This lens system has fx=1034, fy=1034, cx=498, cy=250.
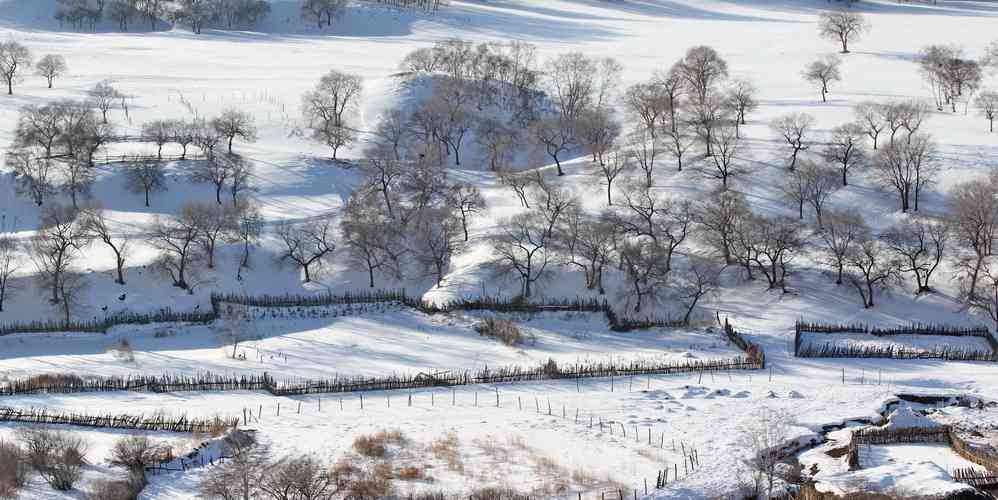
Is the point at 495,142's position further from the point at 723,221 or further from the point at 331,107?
the point at 723,221

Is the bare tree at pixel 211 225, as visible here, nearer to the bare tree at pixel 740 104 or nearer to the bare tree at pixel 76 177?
the bare tree at pixel 76 177

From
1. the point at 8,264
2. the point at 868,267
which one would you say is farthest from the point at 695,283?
the point at 8,264

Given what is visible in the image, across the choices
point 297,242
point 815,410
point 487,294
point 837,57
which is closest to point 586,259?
point 487,294

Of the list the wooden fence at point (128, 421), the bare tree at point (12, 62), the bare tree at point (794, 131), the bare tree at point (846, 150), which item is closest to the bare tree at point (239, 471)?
the wooden fence at point (128, 421)

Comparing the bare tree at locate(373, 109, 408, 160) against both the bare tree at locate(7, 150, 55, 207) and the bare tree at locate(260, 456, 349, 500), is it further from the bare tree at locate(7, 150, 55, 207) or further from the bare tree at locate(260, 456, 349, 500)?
the bare tree at locate(260, 456, 349, 500)

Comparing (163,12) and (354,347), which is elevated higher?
(163,12)

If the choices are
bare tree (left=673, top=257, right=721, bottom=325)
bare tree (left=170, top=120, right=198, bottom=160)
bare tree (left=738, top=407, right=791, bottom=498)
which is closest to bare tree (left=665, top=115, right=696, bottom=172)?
bare tree (left=673, top=257, right=721, bottom=325)
